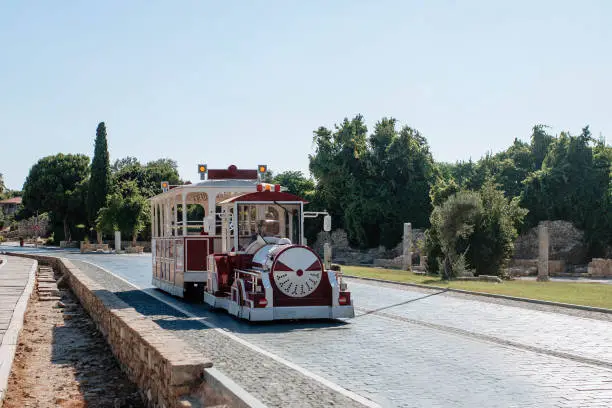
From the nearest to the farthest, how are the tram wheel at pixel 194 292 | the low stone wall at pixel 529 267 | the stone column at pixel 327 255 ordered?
the stone column at pixel 327 255 → the tram wheel at pixel 194 292 → the low stone wall at pixel 529 267

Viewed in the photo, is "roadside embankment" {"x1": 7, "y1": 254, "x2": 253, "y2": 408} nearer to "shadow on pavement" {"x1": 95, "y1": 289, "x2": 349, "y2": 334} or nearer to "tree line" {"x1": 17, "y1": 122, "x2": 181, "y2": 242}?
"shadow on pavement" {"x1": 95, "y1": 289, "x2": 349, "y2": 334}

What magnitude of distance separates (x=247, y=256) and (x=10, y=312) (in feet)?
18.2

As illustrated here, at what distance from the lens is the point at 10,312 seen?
16.9 m

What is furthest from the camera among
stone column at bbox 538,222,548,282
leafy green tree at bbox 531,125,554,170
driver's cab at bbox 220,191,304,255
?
leafy green tree at bbox 531,125,554,170

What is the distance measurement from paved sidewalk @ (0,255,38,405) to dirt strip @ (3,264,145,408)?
0.25 m

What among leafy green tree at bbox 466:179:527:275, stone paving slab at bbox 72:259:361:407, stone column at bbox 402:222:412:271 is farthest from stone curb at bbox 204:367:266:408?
stone column at bbox 402:222:412:271

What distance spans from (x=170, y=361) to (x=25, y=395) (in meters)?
3.52

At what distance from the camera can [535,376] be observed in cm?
948

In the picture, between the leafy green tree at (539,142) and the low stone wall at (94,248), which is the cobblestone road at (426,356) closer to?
the leafy green tree at (539,142)

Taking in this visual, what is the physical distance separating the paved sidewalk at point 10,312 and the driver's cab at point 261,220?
16.5 ft

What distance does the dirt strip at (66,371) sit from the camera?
33.2ft

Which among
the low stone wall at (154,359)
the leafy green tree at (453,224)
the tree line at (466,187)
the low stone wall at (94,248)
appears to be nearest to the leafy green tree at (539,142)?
the tree line at (466,187)

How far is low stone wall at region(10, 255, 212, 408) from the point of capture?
7.80 m

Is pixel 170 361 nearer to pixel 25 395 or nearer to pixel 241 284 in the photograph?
pixel 25 395
